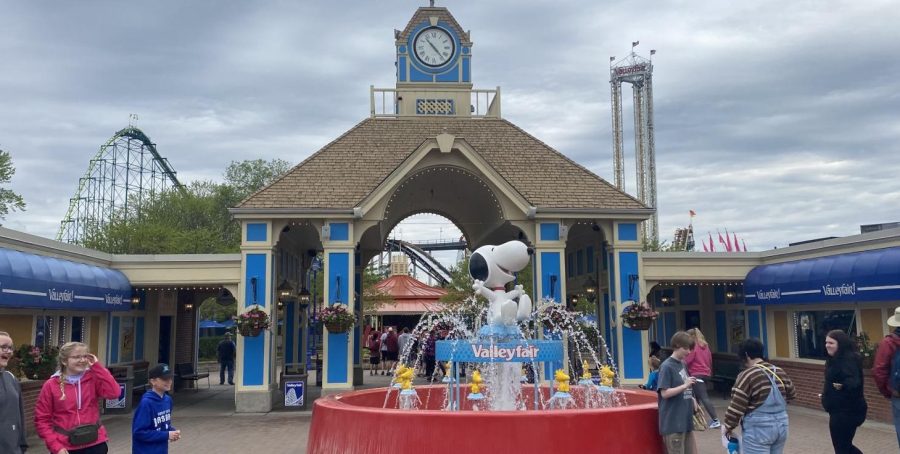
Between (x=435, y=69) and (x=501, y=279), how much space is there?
13.3 metres

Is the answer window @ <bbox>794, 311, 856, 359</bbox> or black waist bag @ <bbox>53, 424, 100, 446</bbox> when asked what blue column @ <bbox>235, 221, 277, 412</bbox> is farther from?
window @ <bbox>794, 311, 856, 359</bbox>

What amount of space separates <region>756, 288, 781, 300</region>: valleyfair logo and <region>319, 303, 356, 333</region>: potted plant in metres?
10.1

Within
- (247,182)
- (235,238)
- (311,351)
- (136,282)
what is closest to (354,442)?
(136,282)

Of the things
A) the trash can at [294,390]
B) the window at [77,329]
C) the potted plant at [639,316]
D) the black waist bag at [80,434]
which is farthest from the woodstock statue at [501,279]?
the window at [77,329]

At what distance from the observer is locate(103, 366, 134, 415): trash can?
55.8 feet

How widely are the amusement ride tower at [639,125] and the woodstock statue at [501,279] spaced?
64172 mm

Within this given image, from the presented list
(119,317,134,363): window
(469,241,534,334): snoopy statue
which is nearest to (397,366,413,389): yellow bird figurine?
(469,241,534,334): snoopy statue

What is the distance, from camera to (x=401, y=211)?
22672 millimetres

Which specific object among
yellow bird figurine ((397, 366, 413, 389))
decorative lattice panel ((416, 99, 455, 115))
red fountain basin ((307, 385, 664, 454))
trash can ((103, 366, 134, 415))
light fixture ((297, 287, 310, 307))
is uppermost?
decorative lattice panel ((416, 99, 455, 115))

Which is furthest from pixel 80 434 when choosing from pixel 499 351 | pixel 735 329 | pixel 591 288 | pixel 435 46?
pixel 435 46

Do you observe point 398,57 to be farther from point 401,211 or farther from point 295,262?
point 295,262

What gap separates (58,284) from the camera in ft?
47.9

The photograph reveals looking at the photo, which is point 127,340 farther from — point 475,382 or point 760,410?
point 760,410

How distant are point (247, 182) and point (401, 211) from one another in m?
32.4
